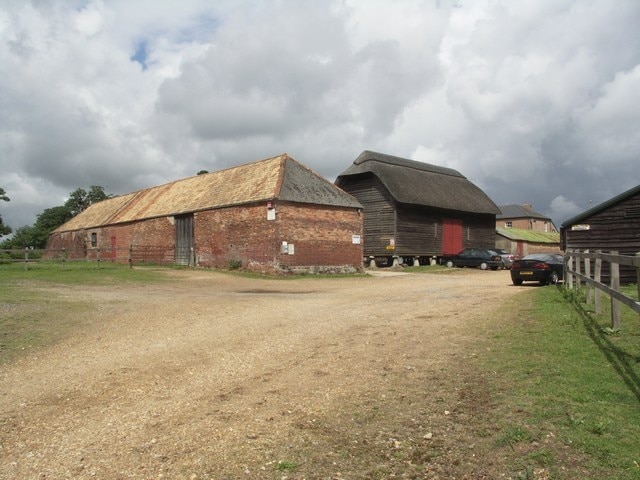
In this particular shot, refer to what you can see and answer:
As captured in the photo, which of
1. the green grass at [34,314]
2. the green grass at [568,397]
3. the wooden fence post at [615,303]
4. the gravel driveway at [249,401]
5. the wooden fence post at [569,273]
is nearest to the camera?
the green grass at [568,397]

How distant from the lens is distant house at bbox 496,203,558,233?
82688 millimetres

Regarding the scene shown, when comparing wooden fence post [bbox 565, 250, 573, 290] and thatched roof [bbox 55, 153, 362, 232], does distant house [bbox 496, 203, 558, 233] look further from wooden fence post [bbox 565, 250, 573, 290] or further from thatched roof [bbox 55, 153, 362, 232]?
wooden fence post [bbox 565, 250, 573, 290]

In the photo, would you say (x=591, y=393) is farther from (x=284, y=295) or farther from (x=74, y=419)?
(x=284, y=295)

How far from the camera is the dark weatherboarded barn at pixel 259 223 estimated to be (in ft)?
84.0

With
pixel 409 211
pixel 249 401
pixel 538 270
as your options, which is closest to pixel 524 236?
pixel 409 211

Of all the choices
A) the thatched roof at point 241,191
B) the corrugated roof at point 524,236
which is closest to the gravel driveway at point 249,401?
the thatched roof at point 241,191

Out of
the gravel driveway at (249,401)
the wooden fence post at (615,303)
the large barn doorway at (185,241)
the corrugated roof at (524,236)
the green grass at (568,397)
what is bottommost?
the gravel driveway at (249,401)

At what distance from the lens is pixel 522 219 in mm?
83188

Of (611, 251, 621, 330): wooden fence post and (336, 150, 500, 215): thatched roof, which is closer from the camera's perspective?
(611, 251, 621, 330): wooden fence post

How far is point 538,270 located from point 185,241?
21152mm

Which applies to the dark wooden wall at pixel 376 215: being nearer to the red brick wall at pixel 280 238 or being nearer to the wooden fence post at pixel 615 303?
the red brick wall at pixel 280 238

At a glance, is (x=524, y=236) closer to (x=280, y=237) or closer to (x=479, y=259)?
(x=479, y=259)

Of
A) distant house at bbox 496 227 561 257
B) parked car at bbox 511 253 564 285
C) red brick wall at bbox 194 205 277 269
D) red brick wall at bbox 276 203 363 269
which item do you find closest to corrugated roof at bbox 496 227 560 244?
distant house at bbox 496 227 561 257

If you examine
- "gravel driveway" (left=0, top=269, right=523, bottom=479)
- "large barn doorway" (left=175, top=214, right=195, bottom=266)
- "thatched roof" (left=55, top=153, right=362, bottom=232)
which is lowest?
"gravel driveway" (left=0, top=269, right=523, bottom=479)
